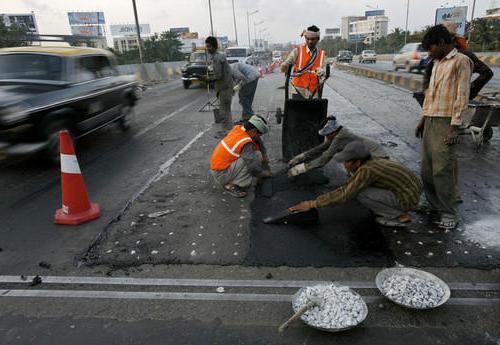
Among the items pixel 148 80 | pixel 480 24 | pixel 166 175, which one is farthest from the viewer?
pixel 480 24

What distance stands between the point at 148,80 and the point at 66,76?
18.8 metres

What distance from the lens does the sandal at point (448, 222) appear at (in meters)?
3.41

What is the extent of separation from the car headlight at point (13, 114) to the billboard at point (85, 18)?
293 ft

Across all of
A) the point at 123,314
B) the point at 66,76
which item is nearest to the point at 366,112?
the point at 66,76

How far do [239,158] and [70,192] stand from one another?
6.25ft

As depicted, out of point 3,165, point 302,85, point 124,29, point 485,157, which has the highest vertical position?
point 124,29

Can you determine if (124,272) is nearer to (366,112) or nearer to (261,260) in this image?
(261,260)

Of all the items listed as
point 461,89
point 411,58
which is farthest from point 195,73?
point 461,89

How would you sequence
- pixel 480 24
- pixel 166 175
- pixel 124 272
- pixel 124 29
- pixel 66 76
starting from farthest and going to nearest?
pixel 124 29
pixel 480 24
pixel 66 76
pixel 166 175
pixel 124 272

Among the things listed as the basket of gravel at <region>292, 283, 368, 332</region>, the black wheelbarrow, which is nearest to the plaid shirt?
the black wheelbarrow

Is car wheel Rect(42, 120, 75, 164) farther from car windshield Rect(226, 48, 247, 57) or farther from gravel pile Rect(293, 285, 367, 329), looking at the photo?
car windshield Rect(226, 48, 247, 57)

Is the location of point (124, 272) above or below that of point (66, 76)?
below

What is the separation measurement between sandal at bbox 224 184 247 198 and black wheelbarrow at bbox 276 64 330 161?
4.09ft

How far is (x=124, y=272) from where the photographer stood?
293 centimetres
